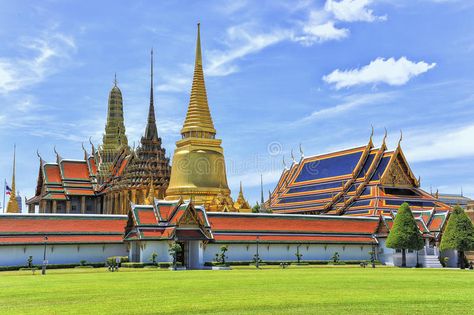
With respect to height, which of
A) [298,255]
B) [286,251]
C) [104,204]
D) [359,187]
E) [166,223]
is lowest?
[298,255]

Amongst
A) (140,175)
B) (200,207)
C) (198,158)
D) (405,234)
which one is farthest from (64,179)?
(405,234)

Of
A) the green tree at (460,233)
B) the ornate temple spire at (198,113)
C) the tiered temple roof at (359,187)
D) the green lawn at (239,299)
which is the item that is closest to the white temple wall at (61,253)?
the green lawn at (239,299)

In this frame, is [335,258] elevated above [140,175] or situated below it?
below

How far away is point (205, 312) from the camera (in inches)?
627

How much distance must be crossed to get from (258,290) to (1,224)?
2932 centimetres

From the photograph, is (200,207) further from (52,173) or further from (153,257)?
(52,173)

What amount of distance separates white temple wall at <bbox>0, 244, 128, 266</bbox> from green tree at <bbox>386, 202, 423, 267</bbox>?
21.4 m

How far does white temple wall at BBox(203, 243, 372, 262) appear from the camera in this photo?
163ft

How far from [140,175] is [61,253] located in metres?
33.4

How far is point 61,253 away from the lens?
46125 millimetres

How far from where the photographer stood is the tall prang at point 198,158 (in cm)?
6769

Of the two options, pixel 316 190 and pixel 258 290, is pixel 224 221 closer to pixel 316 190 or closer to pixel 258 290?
pixel 316 190

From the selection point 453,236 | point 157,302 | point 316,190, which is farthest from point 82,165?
point 157,302

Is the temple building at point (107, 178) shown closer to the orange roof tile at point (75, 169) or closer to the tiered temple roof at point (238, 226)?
the orange roof tile at point (75, 169)
